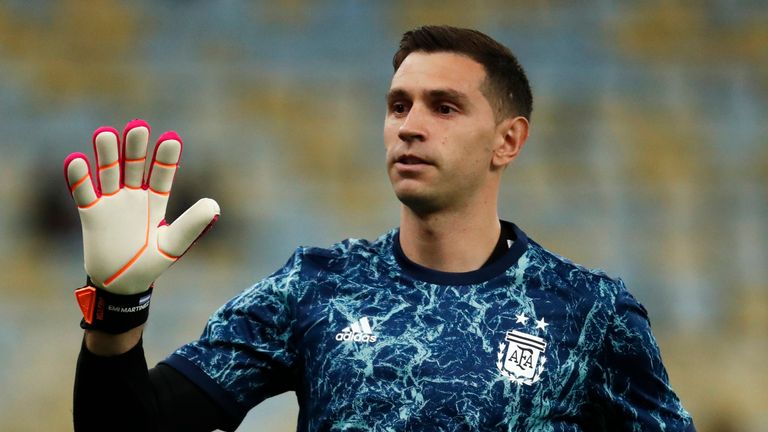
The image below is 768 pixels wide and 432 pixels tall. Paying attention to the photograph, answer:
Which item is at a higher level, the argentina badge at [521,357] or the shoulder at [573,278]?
the shoulder at [573,278]

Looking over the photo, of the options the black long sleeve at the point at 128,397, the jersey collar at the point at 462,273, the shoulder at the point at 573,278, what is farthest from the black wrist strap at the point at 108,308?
the shoulder at the point at 573,278

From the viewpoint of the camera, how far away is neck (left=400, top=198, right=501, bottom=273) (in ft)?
12.4

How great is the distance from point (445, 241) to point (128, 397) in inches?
41.5

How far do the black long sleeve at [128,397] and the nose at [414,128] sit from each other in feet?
3.15

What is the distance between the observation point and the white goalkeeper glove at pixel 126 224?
10.2 feet

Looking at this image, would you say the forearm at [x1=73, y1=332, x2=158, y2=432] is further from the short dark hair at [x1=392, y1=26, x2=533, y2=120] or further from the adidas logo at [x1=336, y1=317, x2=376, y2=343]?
the short dark hair at [x1=392, y1=26, x2=533, y2=120]

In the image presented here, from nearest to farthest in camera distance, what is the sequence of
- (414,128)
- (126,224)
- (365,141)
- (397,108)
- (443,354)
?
(126,224), (443,354), (414,128), (397,108), (365,141)

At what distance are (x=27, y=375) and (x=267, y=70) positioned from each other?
11.2ft

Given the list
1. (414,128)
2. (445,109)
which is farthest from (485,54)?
(414,128)

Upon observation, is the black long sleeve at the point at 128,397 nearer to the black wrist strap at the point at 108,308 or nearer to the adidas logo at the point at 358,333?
the black wrist strap at the point at 108,308

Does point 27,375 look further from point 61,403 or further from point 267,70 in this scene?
point 267,70

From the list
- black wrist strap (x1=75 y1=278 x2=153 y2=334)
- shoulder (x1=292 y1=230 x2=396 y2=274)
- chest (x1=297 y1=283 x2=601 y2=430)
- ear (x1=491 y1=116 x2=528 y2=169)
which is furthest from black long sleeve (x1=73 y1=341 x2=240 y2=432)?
ear (x1=491 y1=116 x2=528 y2=169)

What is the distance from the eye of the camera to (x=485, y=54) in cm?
389

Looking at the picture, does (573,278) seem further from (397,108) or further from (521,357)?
(397,108)
